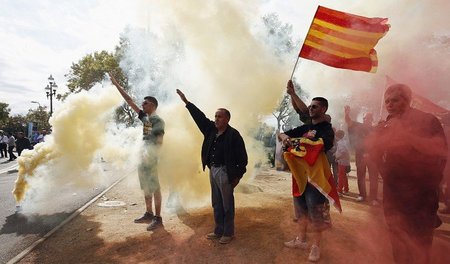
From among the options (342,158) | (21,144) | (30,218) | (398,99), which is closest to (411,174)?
(398,99)

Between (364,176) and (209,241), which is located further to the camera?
(364,176)

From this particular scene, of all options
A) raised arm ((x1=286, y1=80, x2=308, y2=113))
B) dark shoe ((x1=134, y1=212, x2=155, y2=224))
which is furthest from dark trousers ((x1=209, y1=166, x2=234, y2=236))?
dark shoe ((x1=134, y1=212, x2=155, y2=224))

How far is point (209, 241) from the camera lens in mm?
4449

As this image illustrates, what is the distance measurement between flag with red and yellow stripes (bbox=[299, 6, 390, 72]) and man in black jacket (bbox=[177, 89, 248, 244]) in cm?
153

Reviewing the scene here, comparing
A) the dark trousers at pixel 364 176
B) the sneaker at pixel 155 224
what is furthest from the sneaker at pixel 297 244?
the dark trousers at pixel 364 176

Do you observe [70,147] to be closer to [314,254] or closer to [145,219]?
[145,219]

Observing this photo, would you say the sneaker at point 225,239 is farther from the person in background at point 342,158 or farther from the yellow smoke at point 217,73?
the person in background at point 342,158

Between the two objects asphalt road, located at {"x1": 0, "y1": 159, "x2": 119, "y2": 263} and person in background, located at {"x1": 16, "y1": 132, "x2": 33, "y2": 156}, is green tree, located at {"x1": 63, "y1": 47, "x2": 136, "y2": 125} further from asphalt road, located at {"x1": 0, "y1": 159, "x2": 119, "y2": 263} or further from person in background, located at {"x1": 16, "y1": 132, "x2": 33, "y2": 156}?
asphalt road, located at {"x1": 0, "y1": 159, "x2": 119, "y2": 263}

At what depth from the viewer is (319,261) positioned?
3.77 metres

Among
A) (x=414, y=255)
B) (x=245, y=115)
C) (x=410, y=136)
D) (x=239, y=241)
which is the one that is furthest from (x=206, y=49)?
(x=414, y=255)

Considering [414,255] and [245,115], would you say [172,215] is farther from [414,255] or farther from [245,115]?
[414,255]

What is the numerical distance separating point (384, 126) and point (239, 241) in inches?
90.8

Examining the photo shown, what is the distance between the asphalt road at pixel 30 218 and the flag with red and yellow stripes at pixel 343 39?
15.7 feet

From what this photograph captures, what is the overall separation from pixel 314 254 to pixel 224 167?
4.97ft
